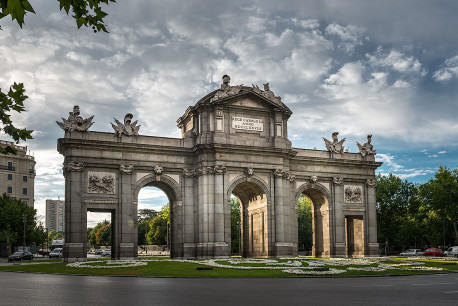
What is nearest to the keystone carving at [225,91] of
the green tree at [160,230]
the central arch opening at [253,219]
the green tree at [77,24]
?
the central arch opening at [253,219]

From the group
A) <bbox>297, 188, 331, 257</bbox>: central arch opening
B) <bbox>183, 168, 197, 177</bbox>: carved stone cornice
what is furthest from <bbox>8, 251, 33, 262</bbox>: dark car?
<bbox>297, 188, 331, 257</bbox>: central arch opening

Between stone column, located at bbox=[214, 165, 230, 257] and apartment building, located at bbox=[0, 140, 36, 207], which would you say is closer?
stone column, located at bbox=[214, 165, 230, 257]

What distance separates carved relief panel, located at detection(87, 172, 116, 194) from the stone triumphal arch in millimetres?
108

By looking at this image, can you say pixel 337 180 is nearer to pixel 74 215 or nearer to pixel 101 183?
pixel 101 183

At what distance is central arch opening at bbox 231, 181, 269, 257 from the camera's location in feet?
199

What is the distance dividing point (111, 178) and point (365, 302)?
137 ft

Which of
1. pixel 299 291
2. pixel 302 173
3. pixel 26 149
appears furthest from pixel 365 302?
pixel 26 149

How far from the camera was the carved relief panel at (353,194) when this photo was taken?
67625 millimetres

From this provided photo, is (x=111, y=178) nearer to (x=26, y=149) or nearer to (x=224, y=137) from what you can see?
(x=224, y=137)

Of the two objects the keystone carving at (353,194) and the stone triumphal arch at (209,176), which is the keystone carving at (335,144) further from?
the keystone carving at (353,194)

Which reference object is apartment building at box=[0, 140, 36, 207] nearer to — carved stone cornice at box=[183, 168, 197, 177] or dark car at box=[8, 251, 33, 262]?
dark car at box=[8, 251, 33, 262]

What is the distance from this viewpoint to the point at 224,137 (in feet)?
Result: 191

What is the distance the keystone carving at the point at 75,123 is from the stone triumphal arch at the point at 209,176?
109 mm

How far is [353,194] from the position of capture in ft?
223
